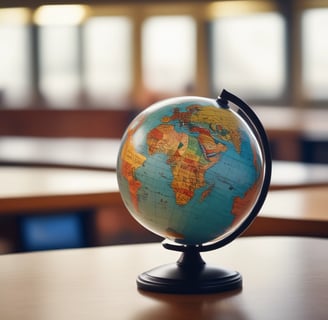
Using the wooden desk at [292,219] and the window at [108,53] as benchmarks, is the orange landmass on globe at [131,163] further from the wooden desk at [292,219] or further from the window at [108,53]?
the window at [108,53]

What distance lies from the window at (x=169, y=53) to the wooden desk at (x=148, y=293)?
10.1 m

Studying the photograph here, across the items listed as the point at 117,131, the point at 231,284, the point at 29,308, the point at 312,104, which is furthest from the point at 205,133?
the point at 312,104

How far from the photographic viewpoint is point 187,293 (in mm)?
1696

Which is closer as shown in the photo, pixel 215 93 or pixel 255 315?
pixel 255 315

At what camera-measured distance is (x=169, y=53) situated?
12367 millimetres

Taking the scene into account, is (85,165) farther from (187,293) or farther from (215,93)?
(215,93)

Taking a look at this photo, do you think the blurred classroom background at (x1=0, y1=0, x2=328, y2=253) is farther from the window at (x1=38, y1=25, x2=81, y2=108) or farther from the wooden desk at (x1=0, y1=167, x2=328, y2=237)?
the wooden desk at (x1=0, y1=167, x2=328, y2=237)

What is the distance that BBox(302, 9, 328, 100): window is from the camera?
11398 mm

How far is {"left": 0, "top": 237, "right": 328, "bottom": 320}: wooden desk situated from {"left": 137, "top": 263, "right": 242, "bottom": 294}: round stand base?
2 cm

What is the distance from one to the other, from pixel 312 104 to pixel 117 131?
275cm

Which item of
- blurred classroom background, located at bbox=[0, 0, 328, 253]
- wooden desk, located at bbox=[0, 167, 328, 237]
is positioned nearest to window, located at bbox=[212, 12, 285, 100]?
blurred classroom background, located at bbox=[0, 0, 328, 253]

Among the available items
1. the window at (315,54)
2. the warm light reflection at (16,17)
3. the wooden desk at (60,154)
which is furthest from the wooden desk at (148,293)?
the warm light reflection at (16,17)

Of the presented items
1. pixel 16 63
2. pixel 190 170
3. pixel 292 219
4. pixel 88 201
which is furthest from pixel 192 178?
pixel 16 63

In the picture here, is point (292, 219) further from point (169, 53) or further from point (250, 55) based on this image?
point (169, 53)
